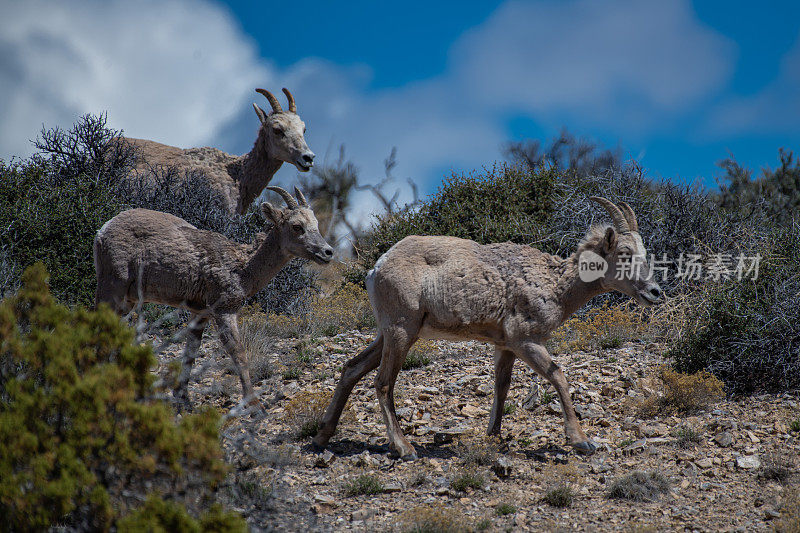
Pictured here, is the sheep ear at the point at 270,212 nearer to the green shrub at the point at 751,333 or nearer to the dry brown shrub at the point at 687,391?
the dry brown shrub at the point at 687,391

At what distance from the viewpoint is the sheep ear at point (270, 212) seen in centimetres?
794

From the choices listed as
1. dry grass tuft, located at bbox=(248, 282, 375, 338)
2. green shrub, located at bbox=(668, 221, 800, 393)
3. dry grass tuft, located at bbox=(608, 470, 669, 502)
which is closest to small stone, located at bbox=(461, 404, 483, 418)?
dry grass tuft, located at bbox=(608, 470, 669, 502)

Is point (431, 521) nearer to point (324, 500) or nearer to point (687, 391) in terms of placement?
point (324, 500)

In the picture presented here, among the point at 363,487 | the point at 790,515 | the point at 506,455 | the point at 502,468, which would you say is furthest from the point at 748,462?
the point at 363,487

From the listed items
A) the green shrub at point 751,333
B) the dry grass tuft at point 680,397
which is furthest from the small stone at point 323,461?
A: the green shrub at point 751,333

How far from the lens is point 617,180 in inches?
547

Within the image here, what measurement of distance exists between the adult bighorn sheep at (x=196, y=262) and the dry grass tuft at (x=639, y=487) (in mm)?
3751

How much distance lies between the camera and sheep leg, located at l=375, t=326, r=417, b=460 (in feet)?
22.3

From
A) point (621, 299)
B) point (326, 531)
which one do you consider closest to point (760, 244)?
point (621, 299)

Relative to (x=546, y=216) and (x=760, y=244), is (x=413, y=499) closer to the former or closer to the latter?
(x=760, y=244)

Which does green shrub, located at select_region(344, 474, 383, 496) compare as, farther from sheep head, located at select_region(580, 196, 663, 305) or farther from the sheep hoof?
sheep head, located at select_region(580, 196, 663, 305)

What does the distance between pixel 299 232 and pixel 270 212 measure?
415mm

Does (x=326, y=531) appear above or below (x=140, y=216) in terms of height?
below

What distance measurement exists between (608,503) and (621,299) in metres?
7.31
